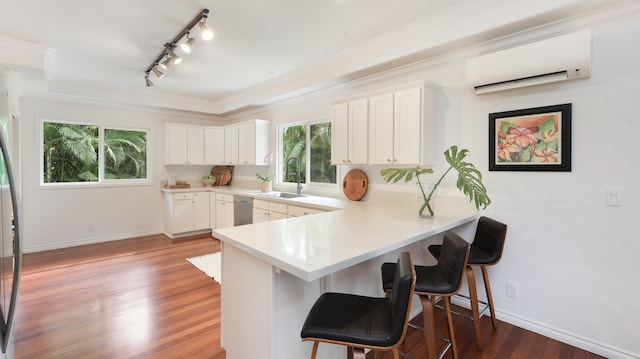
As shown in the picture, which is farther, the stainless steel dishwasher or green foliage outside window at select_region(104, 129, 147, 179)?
green foliage outside window at select_region(104, 129, 147, 179)

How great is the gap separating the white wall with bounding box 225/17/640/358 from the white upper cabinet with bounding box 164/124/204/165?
16.3 feet

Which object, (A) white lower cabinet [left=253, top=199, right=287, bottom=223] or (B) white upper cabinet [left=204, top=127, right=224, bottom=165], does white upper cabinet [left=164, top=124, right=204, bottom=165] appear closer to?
(B) white upper cabinet [left=204, top=127, right=224, bottom=165]

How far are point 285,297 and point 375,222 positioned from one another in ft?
3.29

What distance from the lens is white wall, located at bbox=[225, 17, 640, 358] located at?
198cm

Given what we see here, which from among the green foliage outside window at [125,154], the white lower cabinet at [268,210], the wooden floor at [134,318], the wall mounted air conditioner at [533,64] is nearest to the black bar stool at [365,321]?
the wooden floor at [134,318]

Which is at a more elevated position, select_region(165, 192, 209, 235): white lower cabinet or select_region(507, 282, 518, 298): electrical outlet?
select_region(165, 192, 209, 235): white lower cabinet

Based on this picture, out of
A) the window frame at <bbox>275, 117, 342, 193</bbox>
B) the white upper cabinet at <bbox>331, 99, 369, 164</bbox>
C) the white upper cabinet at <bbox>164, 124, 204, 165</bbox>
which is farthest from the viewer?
the white upper cabinet at <bbox>164, 124, 204, 165</bbox>

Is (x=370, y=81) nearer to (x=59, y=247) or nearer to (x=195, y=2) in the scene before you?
(x=195, y=2)

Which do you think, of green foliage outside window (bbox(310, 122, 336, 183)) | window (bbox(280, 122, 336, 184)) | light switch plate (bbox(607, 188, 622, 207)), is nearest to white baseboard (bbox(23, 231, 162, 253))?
window (bbox(280, 122, 336, 184))

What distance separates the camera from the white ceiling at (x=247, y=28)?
2.37m

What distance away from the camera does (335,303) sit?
146 centimetres

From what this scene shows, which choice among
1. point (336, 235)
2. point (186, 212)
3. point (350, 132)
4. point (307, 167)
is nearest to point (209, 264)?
point (186, 212)

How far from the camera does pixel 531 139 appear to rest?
2371 mm

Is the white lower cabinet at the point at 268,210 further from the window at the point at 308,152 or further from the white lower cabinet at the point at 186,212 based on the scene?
the white lower cabinet at the point at 186,212
